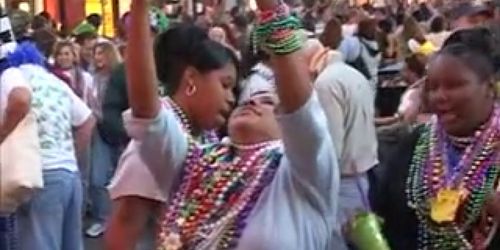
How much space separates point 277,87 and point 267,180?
348 millimetres

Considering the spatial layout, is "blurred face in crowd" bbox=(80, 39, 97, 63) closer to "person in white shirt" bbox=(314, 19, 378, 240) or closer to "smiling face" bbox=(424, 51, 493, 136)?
"person in white shirt" bbox=(314, 19, 378, 240)

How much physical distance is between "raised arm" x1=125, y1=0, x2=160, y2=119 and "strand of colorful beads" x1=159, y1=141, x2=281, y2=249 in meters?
0.21

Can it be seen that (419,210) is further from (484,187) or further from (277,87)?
(277,87)

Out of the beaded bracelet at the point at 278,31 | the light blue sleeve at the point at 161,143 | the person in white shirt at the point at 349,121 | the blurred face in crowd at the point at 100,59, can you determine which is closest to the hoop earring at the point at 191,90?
the light blue sleeve at the point at 161,143

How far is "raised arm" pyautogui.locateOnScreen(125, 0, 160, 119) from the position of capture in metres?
3.12

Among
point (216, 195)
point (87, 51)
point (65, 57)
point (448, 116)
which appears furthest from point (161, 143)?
point (87, 51)

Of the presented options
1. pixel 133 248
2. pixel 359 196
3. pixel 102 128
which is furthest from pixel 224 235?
pixel 102 128

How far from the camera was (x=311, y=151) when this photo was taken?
2.97 meters

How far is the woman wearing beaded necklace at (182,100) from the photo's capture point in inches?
130

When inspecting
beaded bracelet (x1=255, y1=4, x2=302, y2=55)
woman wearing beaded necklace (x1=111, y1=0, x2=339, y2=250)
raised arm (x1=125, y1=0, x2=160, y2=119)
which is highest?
beaded bracelet (x1=255, y1=4, x2=302, y2=55)

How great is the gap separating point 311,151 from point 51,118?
3.19 metres

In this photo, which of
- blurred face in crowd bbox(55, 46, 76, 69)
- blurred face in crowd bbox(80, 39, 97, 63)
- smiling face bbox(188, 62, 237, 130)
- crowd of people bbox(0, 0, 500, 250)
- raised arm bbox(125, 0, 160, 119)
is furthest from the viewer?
blurred face in crowd bbox(80, 39, 97, 63)

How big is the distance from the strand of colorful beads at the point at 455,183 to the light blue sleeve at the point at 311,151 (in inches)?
15.3

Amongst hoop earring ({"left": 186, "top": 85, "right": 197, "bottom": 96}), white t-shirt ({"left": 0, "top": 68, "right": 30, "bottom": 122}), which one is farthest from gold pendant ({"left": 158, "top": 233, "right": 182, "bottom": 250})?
white t-shirt ({"left": 0, "top": 68, "right": 30, "bottom": 122})
